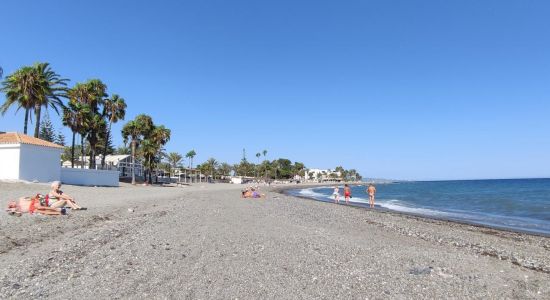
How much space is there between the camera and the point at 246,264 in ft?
25.9

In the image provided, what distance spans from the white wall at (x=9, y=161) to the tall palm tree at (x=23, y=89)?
33.8ft

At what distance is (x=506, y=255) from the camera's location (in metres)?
10.7

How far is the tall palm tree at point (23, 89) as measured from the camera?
126 ft

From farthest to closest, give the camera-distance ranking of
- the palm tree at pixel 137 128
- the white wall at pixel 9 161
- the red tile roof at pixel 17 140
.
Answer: the palm tree at pixel 137 128, the red tile roof at pixel 17 140, the white wall at pixel 9 161

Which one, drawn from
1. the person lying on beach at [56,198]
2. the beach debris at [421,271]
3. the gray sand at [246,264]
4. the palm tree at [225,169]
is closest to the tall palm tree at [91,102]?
the person lying on beach at [56,198]

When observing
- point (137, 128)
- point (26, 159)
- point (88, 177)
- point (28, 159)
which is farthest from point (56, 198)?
point (137, 128)

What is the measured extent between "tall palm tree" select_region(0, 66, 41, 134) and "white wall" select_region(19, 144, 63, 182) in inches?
366

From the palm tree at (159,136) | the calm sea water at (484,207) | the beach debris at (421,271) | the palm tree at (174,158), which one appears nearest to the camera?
the beach debris at (421,271)

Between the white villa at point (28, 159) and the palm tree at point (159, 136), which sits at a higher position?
the palm tree at point (159, 136)

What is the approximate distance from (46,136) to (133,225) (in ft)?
332

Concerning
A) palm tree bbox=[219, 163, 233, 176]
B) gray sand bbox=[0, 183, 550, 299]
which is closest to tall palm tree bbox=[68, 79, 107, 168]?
gray sand bbox=[0, 183, 550, 299]

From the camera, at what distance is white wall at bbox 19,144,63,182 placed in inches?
1186

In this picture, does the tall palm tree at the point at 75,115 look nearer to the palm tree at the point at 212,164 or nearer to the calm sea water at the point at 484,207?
the calm sea water at the point at 484,207

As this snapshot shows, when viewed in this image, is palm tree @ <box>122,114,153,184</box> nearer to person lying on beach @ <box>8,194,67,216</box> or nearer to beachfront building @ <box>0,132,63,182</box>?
beachfront building @ <box>0,132,63,182</box>
